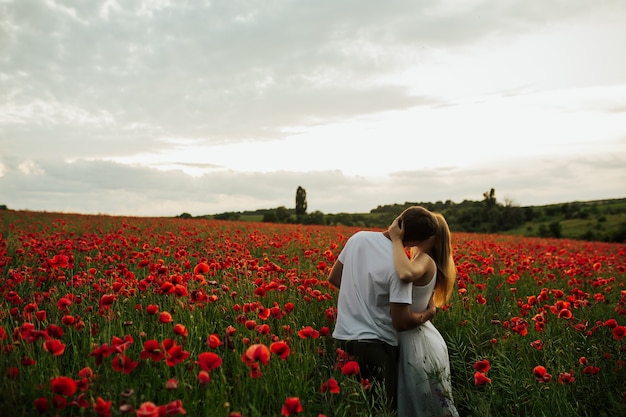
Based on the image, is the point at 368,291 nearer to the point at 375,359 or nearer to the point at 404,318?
the point at 404,318

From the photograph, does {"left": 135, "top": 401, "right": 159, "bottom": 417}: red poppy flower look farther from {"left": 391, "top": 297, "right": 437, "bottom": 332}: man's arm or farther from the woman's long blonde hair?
the woman's long blonde hair

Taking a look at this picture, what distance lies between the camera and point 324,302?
5.77 meters

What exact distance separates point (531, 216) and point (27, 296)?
5480cm

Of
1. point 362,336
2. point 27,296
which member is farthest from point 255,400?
point 27,296

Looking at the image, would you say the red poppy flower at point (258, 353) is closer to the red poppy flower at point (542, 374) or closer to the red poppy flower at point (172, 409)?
the red poppy flower at point (172, 409)

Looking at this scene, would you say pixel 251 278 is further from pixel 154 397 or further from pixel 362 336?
pixel 154 397

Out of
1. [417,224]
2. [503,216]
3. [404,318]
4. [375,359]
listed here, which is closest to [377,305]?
[404,318]

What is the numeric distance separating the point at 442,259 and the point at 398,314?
2.71 feet

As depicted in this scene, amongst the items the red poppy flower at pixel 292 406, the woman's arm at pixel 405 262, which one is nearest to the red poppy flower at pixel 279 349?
the red poppy flower at pixel 292 406

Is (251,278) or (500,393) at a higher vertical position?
(251,278)

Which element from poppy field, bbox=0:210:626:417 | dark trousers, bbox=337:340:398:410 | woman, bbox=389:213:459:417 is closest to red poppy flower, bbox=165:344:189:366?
poppy field, bbox=0:210:626:417

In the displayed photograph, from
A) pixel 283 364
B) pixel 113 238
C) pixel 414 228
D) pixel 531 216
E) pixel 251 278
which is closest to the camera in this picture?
pixel 283 364

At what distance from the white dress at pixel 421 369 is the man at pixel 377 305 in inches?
4.4

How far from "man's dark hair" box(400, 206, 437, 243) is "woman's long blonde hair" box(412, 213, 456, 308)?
21 centimetres
